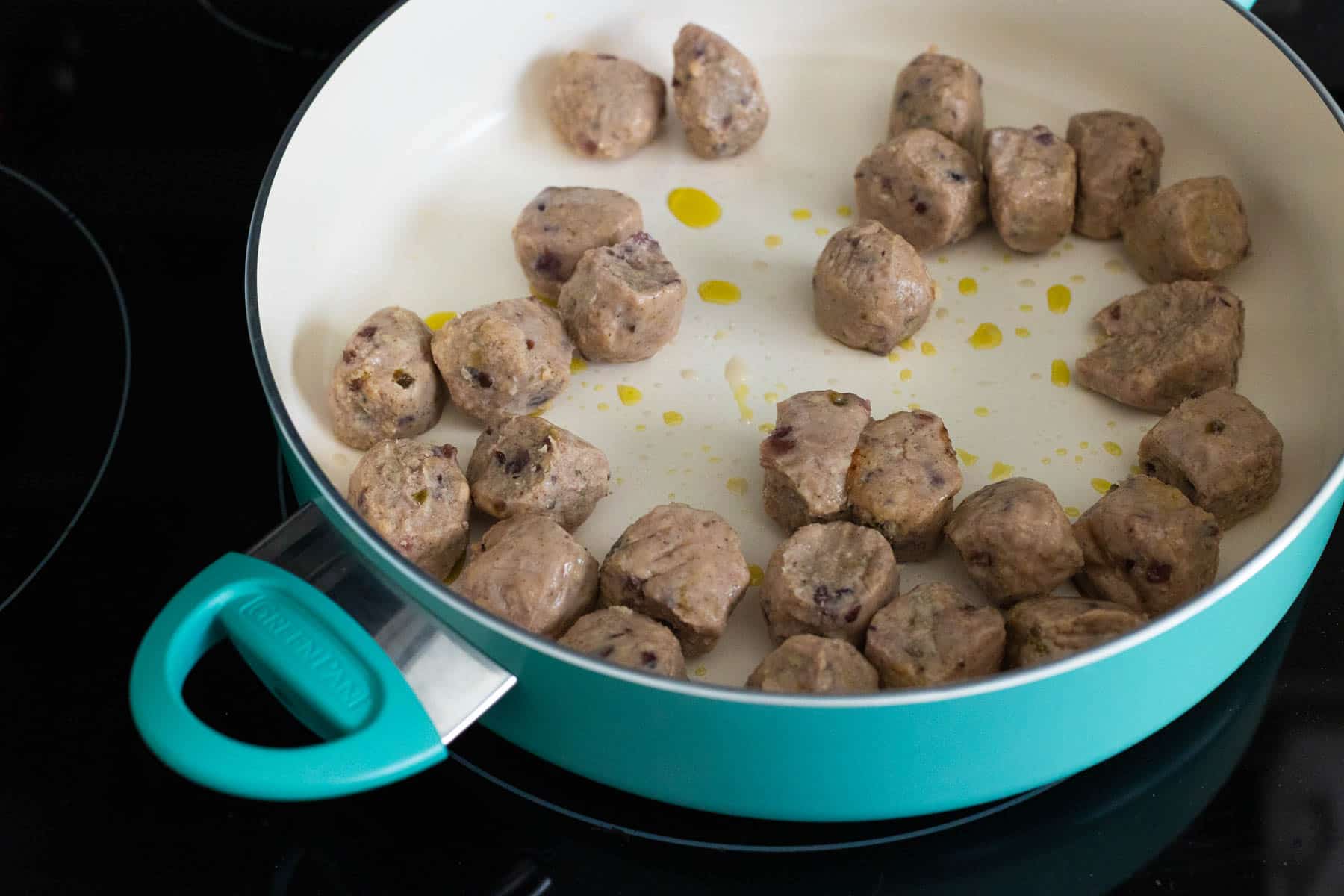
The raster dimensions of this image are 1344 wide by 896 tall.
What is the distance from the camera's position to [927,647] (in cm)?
140

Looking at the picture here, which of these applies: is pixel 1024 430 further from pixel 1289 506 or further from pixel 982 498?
pixel 1289 506

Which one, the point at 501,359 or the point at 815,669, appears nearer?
the point at 815,669

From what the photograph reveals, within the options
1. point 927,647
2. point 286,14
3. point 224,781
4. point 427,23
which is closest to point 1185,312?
point 927,647

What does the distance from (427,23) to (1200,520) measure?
4.22ft

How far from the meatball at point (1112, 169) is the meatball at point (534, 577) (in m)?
0.92

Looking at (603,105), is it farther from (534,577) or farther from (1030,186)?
(534,577)

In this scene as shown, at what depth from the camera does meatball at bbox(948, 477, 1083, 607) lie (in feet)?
4.90

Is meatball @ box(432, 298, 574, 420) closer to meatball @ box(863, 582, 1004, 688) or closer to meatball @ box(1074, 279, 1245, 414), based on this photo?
meatball @ box(863, 582, 1004, 688)

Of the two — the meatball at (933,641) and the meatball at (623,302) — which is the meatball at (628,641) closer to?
the meatball at (933,641)

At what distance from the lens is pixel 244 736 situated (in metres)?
1.45

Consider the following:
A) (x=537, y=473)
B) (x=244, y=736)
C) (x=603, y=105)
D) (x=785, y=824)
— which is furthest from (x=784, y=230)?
(x=244, y=736)

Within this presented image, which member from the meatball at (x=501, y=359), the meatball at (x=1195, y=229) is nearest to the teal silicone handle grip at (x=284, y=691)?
the meatball at (x=501, y=359)

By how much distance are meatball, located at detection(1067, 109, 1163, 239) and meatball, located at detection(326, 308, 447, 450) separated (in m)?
0.96

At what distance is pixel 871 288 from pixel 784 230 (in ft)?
0.92
